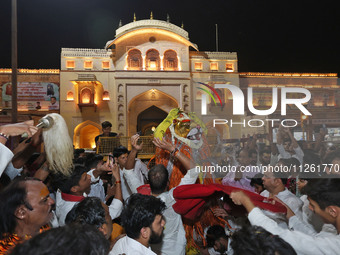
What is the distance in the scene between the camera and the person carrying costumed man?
3.57m

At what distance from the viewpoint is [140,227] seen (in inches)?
85.6

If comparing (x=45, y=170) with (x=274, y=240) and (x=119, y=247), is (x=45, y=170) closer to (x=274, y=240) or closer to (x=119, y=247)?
(x=119, y=247)

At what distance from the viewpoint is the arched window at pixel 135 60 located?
19.7 m

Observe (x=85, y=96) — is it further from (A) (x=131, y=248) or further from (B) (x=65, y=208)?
(A) (x=131, y=248)

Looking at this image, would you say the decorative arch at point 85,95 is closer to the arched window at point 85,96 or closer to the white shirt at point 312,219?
the arched window at point 85,96

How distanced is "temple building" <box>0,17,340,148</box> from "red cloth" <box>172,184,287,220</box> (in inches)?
640

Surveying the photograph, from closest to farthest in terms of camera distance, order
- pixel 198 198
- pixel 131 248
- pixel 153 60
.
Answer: pixel 131 248 < pixel 198 198 < pixel 153 60

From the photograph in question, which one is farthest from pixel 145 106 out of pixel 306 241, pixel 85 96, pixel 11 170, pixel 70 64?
pixel 306 241

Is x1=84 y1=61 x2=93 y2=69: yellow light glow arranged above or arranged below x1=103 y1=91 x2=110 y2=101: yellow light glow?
above

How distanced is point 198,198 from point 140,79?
17.3 meters

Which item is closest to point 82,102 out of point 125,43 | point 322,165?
point 125,43

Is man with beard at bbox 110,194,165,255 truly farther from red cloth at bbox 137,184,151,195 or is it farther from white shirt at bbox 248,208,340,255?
red cloth at bbox 137,184,151,195

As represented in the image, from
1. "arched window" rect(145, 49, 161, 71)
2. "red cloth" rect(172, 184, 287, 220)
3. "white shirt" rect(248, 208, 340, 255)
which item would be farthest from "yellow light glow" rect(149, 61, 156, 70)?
"white shirt" rect(248, 208, 340, 255)

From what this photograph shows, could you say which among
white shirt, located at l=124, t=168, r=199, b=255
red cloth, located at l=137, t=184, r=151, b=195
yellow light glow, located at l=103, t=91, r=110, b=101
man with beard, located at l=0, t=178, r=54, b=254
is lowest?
white shirt, located at l=124, t=168, r=199, b=255
